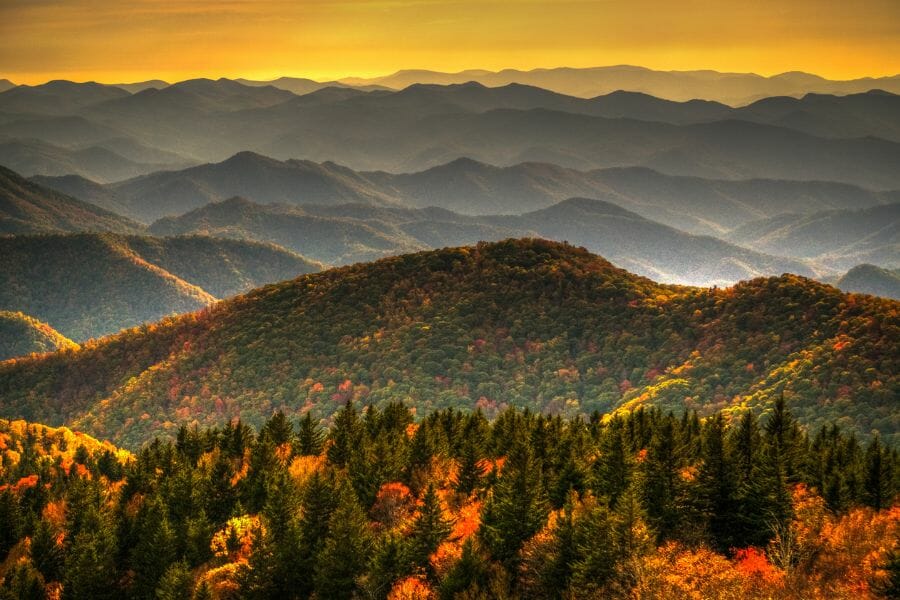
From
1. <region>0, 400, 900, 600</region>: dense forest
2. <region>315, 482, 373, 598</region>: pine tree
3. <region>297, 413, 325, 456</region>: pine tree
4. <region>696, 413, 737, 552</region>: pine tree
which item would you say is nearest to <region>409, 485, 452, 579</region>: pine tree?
<region>0, 400, 900, 600</region>: dense forest

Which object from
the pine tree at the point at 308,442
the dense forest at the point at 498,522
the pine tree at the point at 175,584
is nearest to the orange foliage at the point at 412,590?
the dense forest at the point at 498,522

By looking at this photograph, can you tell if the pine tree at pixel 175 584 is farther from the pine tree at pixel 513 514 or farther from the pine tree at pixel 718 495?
the pine tree at pixel 718 495

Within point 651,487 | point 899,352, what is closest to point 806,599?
point 651,487

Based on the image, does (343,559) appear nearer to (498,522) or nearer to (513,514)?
(498,522)

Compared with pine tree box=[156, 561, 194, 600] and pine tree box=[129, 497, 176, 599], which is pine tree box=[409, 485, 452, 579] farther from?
pine tree box=[129, 497, 176, 599]

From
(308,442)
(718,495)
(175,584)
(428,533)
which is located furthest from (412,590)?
(308,442)

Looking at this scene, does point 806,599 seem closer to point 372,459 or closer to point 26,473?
point 372,459
